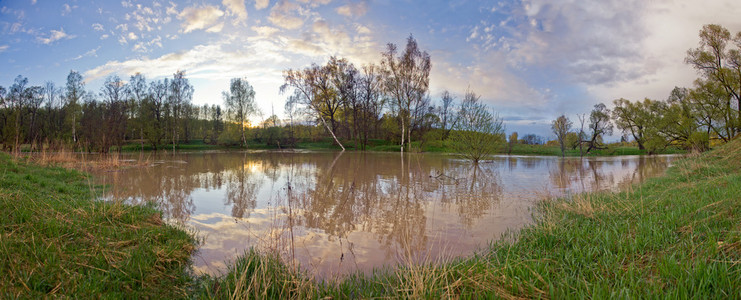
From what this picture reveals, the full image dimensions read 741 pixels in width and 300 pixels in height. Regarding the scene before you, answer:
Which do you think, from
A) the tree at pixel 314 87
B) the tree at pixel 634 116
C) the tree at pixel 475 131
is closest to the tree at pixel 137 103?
the tree at pixel 314 87

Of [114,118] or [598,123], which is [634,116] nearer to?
[598,123]

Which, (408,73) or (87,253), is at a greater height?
(408,73)

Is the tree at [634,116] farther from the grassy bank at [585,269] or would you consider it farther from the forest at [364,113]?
the grassy bank at [585,269]

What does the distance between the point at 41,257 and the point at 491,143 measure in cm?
2078

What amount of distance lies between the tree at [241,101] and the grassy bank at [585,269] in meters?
51.6

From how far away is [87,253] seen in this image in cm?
332

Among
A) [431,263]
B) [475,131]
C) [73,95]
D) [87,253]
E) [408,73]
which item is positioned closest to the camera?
[87,253]

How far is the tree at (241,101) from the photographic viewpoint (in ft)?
169

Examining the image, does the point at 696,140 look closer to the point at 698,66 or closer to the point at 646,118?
the point at 698,66

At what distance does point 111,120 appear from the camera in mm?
33438

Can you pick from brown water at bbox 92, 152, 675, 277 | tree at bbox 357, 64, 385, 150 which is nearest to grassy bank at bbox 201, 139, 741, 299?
brown water at bbox 92, 152, 675, 277

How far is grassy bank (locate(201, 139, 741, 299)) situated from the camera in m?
2.25

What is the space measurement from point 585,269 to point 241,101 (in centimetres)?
5598

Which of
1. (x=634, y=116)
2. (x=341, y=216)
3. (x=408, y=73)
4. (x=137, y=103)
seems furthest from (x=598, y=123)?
(x=137, y=103)
